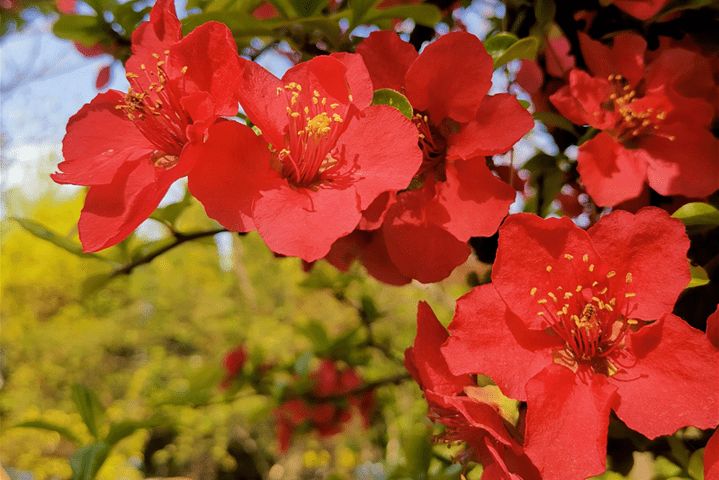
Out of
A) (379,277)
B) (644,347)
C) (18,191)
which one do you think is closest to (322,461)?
(379,277)

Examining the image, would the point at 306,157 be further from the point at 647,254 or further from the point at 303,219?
the point at 647,254

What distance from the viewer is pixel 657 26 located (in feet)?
2.34

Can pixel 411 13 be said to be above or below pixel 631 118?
above

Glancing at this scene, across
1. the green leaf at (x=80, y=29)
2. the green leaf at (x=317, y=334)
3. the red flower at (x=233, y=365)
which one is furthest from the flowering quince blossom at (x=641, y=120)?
the red flower at (x=233, y=365)

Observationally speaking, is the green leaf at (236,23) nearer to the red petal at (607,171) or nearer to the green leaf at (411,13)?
the green leaf at (411,13)

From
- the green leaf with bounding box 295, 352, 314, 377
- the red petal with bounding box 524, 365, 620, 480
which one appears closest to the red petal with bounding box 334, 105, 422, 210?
the red petal with bounding box 524, 365, 620, 480

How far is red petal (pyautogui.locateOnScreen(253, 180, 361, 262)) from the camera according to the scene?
0.40 meters

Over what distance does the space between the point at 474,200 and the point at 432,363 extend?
0.58 ft

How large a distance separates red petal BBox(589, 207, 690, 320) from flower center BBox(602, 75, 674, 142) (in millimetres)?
249

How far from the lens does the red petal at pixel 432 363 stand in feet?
1.63

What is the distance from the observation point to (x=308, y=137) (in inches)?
18.4

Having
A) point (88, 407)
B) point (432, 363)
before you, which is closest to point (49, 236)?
point (88, 407)

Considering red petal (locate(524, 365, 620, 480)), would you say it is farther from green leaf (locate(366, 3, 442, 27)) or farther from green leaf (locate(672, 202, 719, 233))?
green leaf (locate(366, 3, 442, 27))

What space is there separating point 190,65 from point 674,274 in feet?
1.60
